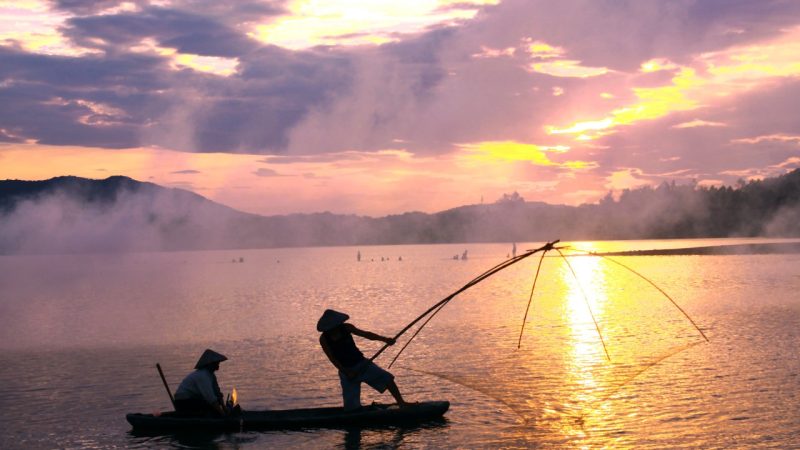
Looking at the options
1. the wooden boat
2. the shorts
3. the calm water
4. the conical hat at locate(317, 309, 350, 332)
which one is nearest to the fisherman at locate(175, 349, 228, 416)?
the wooden boat

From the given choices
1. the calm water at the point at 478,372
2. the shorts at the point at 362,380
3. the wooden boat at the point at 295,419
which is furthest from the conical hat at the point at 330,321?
the calm water at the point at 478,372

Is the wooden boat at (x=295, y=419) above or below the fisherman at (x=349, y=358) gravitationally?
below

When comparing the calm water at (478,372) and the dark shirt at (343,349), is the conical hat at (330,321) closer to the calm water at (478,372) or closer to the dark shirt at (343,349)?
the dark shirt at (343,349)

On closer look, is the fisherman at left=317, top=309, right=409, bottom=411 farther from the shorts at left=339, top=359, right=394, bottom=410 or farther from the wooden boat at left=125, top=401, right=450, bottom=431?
the wooden boat at left=125, top=401, right=450, bottom=431

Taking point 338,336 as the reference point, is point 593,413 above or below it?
below

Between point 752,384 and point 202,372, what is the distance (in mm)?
Result: 13541

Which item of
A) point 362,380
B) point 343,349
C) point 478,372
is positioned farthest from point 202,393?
point 478,372

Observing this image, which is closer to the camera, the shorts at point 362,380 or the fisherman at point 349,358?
the fisherman at point 349,358

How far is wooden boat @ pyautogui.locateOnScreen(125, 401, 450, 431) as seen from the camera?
650 inches

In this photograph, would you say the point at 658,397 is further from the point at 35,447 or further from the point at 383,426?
the point at 35,447

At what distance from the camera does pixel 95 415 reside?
775 inches

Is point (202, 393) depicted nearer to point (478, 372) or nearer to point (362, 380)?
point (362, 380)

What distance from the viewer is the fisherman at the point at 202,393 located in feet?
54.0

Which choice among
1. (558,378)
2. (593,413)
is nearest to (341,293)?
(558,378)
